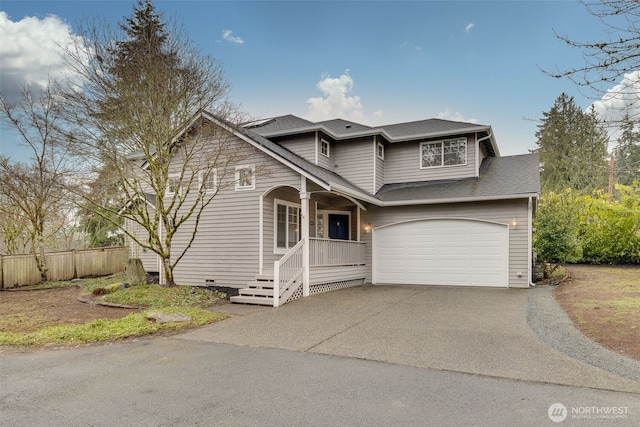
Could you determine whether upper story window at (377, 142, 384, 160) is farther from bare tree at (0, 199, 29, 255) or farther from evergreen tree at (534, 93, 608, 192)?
evergreen tree at (534, 93, 608, 192)

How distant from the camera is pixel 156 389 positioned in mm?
3799

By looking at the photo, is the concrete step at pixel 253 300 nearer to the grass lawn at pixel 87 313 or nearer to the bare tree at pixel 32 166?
the grass lawn at pixel 87 313

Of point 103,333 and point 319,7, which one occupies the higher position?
point 319,7

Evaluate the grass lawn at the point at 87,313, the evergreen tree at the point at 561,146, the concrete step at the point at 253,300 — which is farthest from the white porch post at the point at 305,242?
the evergreen tree at the point at 561,146

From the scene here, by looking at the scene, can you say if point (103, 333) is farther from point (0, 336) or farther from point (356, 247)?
point (356, 247)

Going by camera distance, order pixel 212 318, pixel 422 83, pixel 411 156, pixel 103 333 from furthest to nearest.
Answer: pixel 422 83
pixel 411 156
pixel 212 318
pixel 103 333

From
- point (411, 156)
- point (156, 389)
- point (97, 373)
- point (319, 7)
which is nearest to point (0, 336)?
point (97, 373)

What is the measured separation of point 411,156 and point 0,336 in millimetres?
12336

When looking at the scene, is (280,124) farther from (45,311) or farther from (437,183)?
(45,311)

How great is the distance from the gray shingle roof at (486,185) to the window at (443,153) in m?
0.73

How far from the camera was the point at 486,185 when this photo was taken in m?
12.0

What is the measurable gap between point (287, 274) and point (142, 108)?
5543 millimetres

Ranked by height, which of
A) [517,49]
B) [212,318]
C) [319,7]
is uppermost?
[319,7]

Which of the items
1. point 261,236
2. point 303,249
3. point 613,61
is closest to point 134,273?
point 261,236
